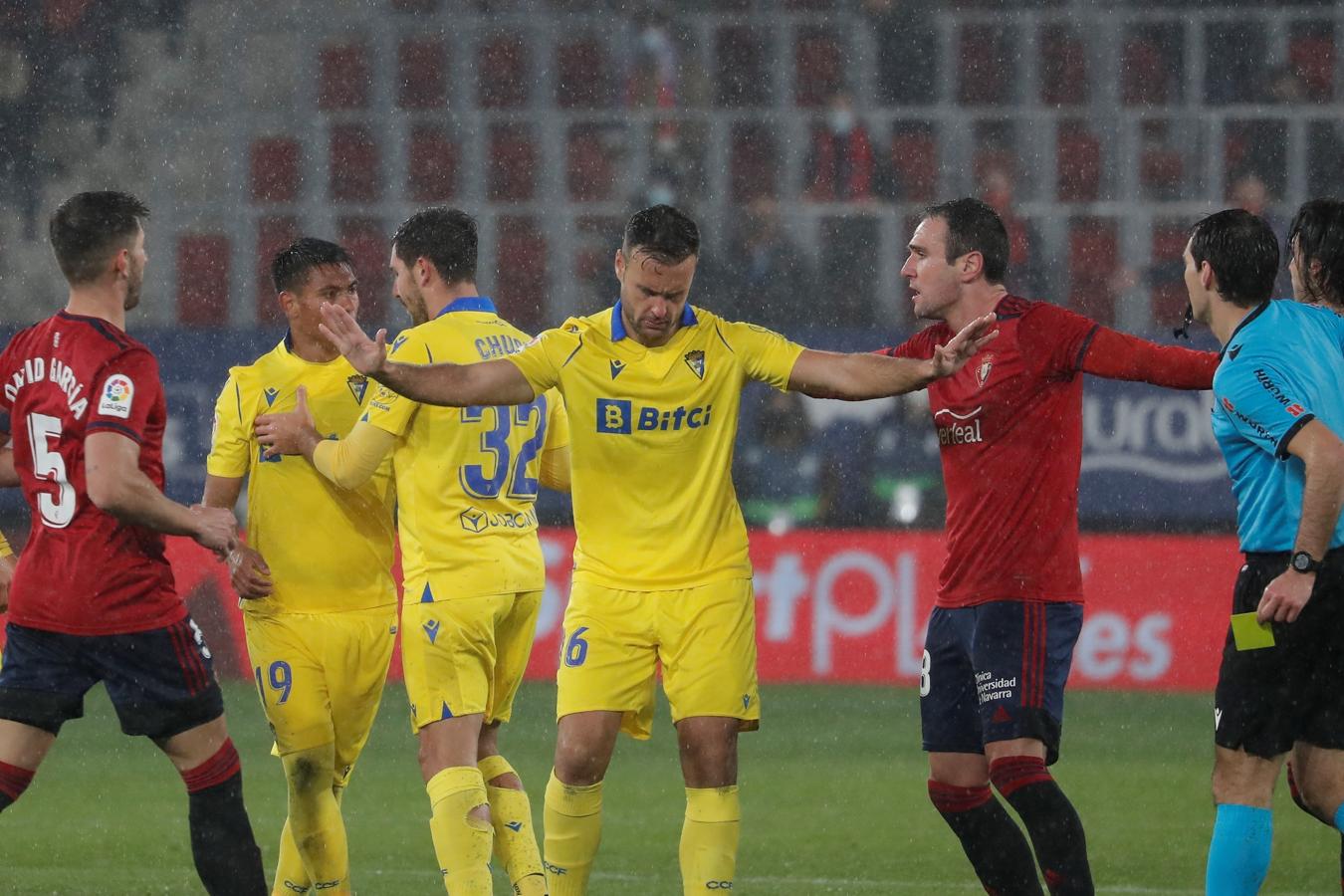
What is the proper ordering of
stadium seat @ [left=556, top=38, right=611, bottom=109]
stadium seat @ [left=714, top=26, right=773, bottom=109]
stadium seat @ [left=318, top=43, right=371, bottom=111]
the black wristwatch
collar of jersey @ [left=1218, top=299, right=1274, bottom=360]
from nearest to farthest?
the black wristwatch
collar of jersey @ [left=1218, top=299, right=1274, bottom=360]
stadium seat @ [left=714, top=26, right=773, bottom=109]
stadium seat @ [left=556, top=38, right=611, bottom=109]
stadium seat @ [left=318, top=43, right=371, bottom=111]

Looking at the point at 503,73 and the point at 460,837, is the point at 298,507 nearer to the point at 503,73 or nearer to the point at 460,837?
the point at 460,837

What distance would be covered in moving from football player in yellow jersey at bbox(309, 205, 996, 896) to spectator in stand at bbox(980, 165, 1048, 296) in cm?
949

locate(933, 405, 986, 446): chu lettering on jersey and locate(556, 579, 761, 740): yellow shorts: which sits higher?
locate(933, 405, 986, 446): chu lettering on jersey

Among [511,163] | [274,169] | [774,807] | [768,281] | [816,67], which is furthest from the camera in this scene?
[816,67]

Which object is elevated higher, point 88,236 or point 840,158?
point 840,158

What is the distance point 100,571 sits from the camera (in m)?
4.72

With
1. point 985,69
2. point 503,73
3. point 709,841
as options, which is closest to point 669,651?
point 709,841

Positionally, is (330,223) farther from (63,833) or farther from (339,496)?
(339,496)

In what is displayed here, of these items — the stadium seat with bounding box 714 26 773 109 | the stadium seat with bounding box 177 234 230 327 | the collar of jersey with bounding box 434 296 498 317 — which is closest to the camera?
the collar of jersey with bounding box 434 296 498 317

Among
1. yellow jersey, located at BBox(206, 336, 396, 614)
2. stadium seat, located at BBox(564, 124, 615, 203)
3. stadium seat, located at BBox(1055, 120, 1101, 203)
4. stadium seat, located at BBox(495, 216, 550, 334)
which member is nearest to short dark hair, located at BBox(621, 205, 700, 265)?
yellow jersey, located at BBox(206, 336, 396, 614)

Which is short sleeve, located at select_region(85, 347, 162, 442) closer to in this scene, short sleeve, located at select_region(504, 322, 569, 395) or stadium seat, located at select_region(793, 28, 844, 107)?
short sleeve, located at select_region(504, 322, 569, 395)

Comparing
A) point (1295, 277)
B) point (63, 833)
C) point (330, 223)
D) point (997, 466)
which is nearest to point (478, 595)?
point (997, 466)

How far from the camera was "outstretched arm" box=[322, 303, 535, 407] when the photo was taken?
15.0 feet

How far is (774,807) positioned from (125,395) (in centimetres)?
400
